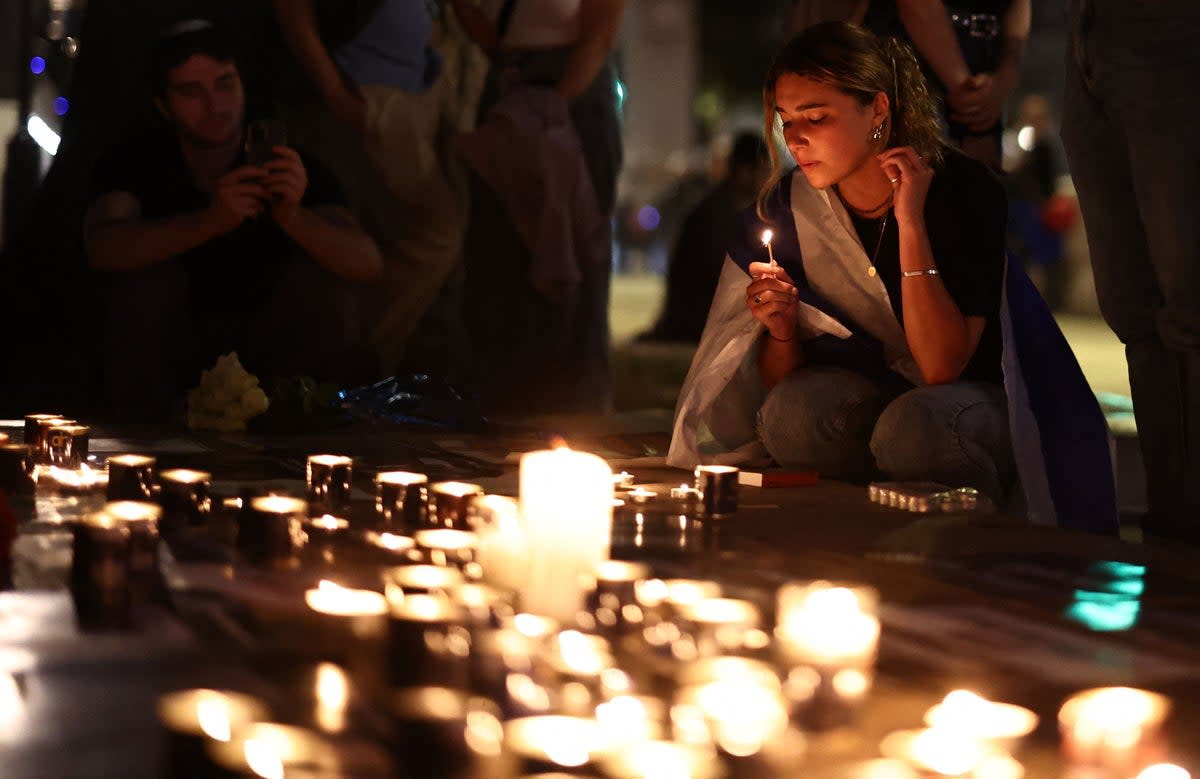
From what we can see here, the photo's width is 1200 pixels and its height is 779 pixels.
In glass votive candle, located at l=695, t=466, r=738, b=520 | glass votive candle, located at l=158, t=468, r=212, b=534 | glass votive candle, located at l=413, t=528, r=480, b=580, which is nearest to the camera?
glass votive candle, located at l=413, t=528, r=480, b=580

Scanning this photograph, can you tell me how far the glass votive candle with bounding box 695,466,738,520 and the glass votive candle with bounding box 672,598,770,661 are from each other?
2.21 ft

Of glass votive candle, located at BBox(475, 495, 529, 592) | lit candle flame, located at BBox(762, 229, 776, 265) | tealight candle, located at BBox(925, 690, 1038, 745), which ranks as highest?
lit candle flame, located at BBox(762, 229, 776, 265)

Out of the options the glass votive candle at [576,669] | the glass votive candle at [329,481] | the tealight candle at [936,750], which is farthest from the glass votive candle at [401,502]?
the tealight candle at [936,750]

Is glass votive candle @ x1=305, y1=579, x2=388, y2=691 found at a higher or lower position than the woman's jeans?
lower

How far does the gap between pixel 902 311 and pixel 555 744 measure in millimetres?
2028

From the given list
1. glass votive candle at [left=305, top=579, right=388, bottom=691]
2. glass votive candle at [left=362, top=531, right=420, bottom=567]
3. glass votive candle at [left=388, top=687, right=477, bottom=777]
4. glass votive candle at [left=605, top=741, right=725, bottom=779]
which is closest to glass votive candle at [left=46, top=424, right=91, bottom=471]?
glass votive candle at [left=362, top=531, right=420, bottom=567]

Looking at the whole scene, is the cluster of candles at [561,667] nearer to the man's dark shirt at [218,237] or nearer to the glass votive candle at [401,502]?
the glass votive candle at [401,502]

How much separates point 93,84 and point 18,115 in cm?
62

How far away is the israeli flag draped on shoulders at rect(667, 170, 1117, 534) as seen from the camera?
11.2ft

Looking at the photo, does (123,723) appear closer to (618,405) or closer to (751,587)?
(751,587)

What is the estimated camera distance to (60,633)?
212cm

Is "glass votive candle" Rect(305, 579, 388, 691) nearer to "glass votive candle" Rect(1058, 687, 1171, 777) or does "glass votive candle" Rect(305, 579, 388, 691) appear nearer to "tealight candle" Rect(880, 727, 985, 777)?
"tealight candle" Rect(880, 727, 985, 777)

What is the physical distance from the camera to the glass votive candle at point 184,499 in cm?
290

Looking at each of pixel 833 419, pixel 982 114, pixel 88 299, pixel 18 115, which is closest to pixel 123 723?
pixel 833 419
